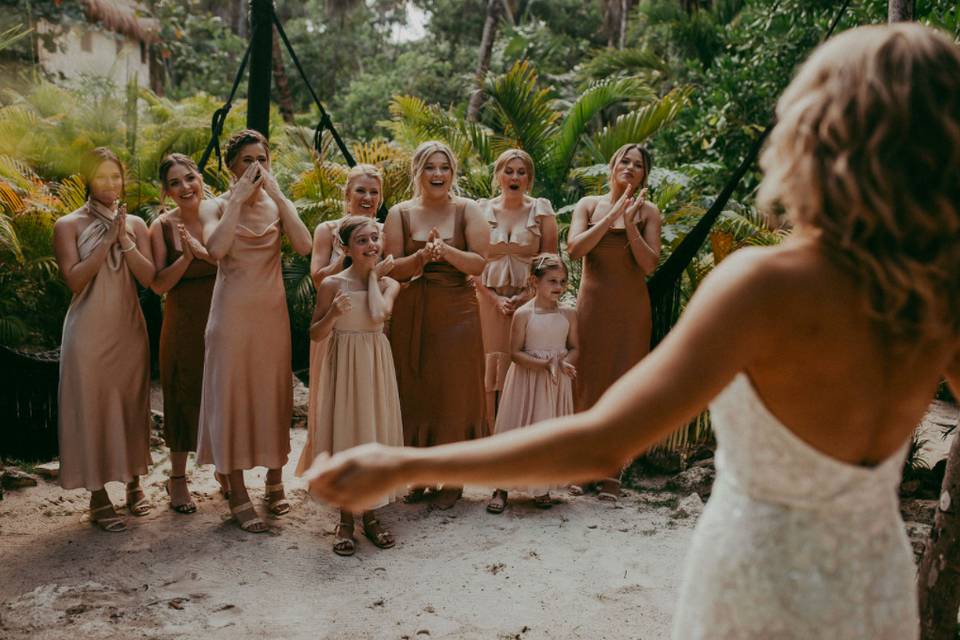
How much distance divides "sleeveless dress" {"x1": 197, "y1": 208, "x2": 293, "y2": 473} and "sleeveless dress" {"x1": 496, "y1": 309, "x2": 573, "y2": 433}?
137 cm

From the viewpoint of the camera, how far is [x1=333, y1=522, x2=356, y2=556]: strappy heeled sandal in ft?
14.2

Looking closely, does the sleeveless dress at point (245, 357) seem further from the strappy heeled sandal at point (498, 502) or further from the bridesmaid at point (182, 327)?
the strappy heeled sandal at point (498, 502)

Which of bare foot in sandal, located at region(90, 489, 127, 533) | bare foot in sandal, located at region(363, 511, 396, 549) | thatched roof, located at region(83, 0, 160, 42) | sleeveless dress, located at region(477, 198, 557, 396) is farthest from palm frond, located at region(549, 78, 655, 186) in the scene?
thatched roof, located at region(83, 0, 160, 42)

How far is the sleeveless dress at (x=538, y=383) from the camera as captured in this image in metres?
5.03

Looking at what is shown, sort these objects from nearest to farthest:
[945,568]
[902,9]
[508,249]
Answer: [945,568]
[902,9]
[508,249]

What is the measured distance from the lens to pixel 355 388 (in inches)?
175

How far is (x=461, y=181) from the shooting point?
881 cm

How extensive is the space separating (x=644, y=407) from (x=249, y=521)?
394 centimetres

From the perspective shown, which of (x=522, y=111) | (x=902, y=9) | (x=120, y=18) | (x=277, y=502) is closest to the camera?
(x=902, y=9)

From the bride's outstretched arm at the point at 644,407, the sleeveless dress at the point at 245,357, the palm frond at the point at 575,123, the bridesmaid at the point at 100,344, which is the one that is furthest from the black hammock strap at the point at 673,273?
the bride's outstretched arm at the point at 644,407

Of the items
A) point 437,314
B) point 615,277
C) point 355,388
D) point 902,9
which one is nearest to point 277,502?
point 355,388

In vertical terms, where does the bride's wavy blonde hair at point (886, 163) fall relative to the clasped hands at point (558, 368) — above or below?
above

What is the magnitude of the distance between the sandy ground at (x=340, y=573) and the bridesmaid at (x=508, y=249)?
41.0 inches

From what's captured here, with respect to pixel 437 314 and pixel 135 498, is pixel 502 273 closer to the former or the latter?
pixel 437 314
